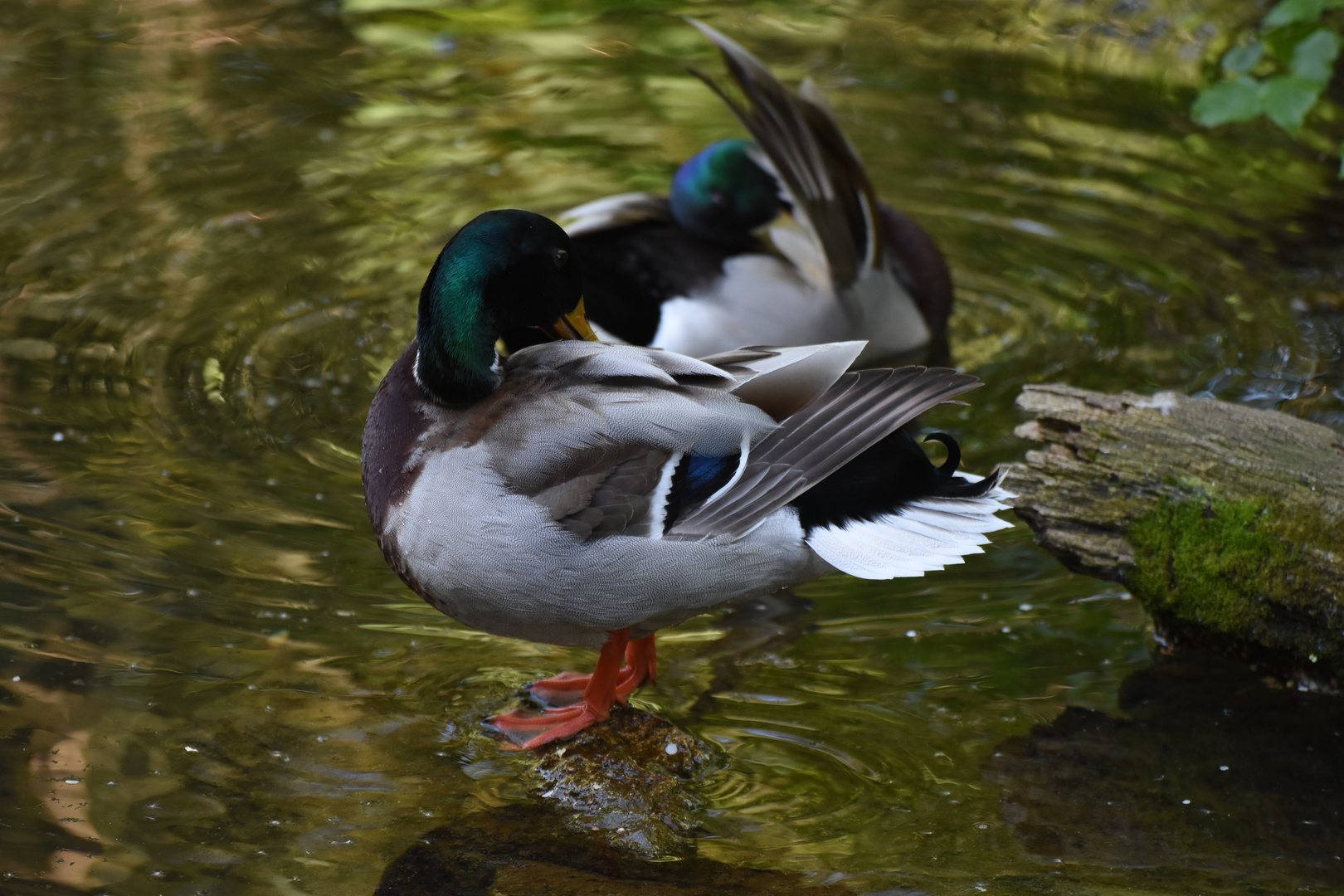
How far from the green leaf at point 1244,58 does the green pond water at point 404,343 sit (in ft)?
3.94

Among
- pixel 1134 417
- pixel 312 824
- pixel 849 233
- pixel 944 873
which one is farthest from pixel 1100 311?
pixel 312 824

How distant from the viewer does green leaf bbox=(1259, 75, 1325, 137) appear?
428cm

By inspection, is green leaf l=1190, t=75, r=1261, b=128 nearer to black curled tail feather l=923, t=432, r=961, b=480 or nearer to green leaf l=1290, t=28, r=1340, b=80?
green leaf l=1290, t=28, r=1340, b=80

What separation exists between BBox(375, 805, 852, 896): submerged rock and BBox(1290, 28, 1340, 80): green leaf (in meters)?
2.79

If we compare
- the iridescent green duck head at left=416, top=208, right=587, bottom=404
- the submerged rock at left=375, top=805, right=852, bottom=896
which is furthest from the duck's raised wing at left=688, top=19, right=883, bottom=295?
the submerged rock at left=375, top=805, right=852, bottom=896

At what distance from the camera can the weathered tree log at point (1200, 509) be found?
142 inches

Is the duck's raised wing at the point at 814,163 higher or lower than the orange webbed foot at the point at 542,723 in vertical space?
higher

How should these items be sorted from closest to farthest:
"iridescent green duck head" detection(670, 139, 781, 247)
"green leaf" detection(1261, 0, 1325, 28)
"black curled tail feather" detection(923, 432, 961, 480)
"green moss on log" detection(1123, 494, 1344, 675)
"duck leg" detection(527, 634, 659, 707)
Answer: "black curled tail feather" detection(923, 432, 961, 480)
"green moss on log" detection(1123, 494, 1344, 675)
"duck leg" detection(527, 634, 659, 707)
"green leaf" detection(1261, 0, 1325, 28)
"iridescent green duck head" detection(670, 139, 781, 247)

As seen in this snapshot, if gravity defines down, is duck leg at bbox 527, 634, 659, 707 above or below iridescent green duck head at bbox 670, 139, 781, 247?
below

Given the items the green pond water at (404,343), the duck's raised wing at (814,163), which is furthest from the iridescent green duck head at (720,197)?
the green pond water at (404,343)

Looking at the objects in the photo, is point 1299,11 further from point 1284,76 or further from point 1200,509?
point 1200,509

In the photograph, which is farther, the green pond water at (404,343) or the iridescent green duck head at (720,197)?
the iridescent green duck head at (720,197)

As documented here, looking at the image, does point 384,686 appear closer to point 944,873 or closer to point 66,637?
point 66,637

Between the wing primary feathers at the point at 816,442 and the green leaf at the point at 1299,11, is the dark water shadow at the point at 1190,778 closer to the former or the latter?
the wing primary feathers at the point at 816,442
